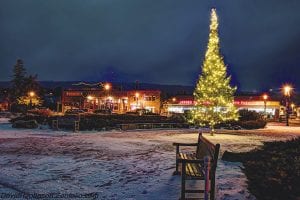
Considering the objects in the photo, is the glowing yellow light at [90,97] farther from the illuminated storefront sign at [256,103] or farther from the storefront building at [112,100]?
the illuminated storefront sign at [256,103]

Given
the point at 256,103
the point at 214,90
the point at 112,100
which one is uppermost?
the point at 112,100

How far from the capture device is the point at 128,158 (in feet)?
46.9

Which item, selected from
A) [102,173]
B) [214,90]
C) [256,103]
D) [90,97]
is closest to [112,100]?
[90,97]

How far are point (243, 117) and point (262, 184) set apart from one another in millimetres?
36856

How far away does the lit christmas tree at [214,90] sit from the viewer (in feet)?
99.3

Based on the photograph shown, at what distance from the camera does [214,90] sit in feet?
Result: 99.2

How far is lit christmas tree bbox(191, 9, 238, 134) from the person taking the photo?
3028 cm

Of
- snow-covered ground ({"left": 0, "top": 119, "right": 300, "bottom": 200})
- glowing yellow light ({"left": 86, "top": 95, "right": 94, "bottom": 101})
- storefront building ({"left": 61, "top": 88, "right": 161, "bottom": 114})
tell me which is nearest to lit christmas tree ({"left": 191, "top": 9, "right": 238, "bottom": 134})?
snow-covered ground ({"left": 0, "top": 119, "right": 300, "bottom": 200})

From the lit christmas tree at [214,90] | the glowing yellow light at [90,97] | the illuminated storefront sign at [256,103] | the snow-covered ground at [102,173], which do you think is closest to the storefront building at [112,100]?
the glowing yellow light at [90,97]

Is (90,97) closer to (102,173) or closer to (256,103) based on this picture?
(256,103)

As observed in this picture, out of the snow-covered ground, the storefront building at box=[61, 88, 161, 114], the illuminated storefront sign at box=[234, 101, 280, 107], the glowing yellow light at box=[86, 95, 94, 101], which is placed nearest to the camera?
the snow-covered ground

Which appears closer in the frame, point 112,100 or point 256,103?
point 256,103

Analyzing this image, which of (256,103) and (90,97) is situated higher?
(90,97)

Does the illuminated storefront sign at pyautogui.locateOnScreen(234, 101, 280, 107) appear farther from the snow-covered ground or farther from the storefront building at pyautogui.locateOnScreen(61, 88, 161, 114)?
the snow-covered ground
